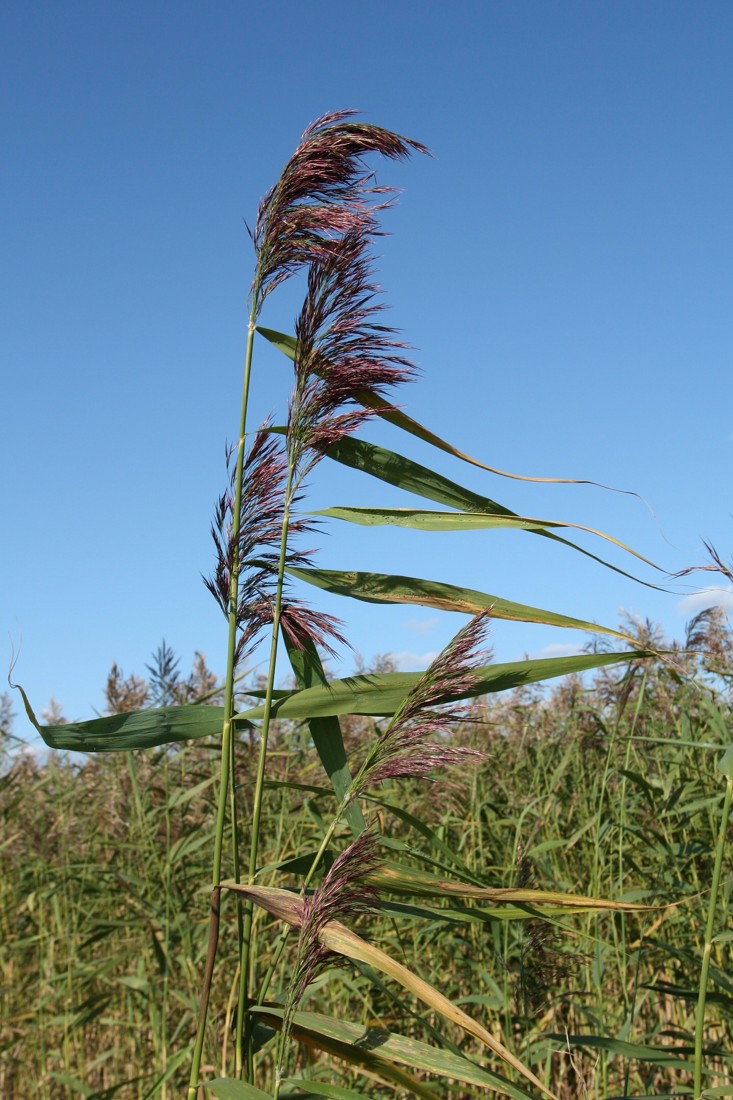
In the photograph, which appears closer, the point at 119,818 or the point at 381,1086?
the point at 381,1086

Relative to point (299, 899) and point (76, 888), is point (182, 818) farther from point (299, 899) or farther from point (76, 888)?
point (299, 899)

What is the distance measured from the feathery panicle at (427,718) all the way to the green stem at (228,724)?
30cm

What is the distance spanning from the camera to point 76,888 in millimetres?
4156

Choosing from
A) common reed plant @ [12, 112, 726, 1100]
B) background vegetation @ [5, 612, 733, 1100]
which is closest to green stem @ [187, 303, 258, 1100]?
common reed plant @ [12, 112, 726, 1100]

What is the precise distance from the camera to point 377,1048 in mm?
1540

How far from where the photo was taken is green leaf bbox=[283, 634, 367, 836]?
1.81m

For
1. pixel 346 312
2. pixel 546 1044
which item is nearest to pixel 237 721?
pixel 346 312

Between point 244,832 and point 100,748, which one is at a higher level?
point 100,748

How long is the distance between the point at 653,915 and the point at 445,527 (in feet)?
8.01

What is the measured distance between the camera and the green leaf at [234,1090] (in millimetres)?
1451

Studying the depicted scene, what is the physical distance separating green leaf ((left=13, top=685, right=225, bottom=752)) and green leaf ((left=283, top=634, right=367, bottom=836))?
18 centimetres

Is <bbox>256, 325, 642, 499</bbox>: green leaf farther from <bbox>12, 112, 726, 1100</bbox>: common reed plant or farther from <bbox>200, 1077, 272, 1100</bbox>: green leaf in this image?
<bbox>200, 1077, 272, 1100</bbox>: green leaf

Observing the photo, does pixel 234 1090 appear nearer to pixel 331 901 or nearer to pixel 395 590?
pixel 331 901

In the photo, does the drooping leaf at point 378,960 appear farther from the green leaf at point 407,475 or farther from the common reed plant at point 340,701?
the green leaf at point 407,475
